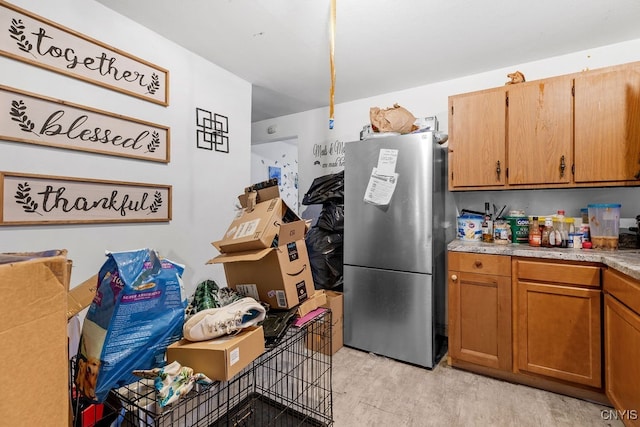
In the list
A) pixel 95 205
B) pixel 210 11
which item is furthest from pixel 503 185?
pixel 95 205

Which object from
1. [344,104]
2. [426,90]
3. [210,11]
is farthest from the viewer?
[344,104]

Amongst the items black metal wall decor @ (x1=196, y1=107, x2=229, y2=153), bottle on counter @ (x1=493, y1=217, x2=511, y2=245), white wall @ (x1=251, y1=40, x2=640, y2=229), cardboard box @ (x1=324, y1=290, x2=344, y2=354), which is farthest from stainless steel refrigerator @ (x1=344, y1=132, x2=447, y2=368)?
black metal wall decor @ (x1=196, y1=107, x2=229, y2=153)

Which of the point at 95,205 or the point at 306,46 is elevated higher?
the point at 306,46

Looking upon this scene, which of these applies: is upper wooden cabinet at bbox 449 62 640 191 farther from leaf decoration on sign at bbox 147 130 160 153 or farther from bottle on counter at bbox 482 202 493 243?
leaf decoration on sign at bbox 147 130 160 153

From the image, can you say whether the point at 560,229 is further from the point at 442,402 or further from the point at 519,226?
the point at 442,402

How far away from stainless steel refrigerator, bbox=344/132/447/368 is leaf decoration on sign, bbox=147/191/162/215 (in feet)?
4.76

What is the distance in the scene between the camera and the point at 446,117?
2885 mm

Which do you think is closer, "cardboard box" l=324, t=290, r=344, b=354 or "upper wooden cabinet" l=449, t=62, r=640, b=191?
"upper wooden cabinet" l=449, t=62, r=640, b=191

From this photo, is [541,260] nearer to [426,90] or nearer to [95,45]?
[426,90]

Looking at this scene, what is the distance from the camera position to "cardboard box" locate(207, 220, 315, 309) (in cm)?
128

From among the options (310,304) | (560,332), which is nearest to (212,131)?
(310,304)

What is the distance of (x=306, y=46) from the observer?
7.54 feet

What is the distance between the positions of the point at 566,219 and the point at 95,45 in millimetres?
3311

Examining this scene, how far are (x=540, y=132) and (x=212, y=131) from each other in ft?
8.30
